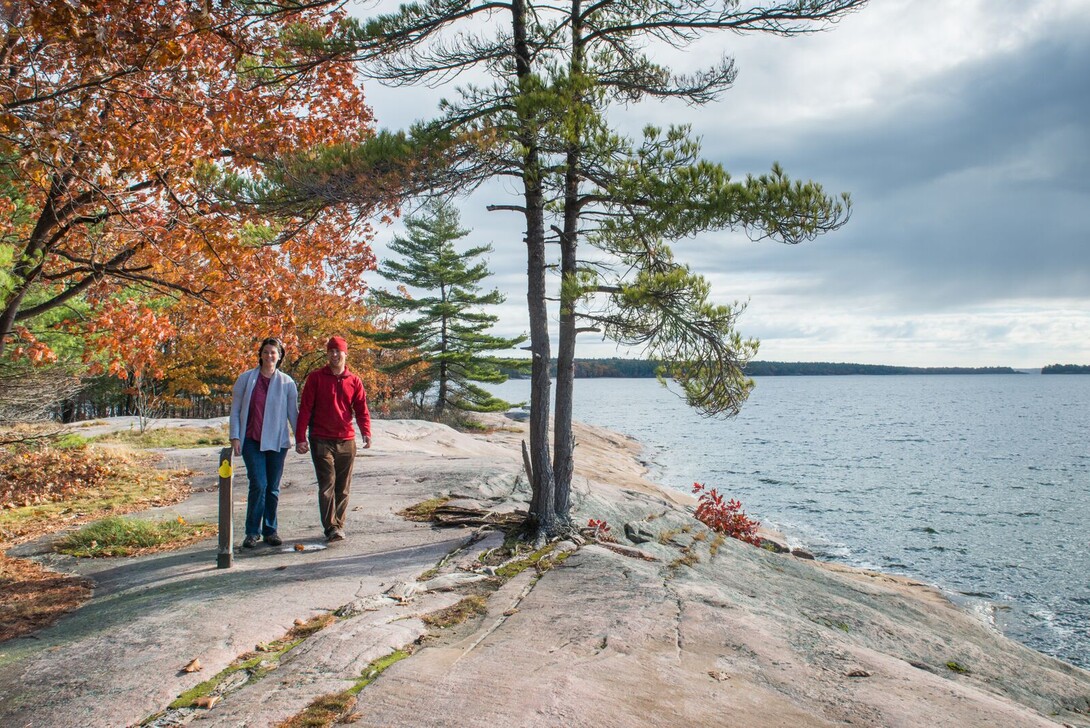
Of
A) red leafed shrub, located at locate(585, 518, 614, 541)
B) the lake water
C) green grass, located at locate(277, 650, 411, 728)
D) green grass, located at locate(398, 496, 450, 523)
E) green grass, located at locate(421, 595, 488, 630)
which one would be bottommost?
the lake water

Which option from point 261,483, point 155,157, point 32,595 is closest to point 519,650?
point 261,483

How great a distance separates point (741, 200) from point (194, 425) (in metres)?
20.4

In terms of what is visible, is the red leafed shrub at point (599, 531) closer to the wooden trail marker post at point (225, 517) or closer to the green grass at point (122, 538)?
the wooden trail marker post at point (225, 517)

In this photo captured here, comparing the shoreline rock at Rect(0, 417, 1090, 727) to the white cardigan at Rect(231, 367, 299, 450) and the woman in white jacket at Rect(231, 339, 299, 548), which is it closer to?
the woman in white jacket at Rect(231, 339, 299, 548)

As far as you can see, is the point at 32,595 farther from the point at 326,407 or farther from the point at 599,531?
the point at 599,531

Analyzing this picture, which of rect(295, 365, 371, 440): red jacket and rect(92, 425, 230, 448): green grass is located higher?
rect(295, 365, 371, 440): red jacket

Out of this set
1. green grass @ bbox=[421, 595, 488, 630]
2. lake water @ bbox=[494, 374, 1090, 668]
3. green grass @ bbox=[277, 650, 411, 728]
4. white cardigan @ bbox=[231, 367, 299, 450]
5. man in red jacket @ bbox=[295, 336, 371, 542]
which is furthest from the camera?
lake water @ bbox=[494, 374, 1090, 668]

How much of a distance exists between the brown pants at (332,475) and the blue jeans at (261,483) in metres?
0.41

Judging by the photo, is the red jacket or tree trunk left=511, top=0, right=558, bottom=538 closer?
the red jacket

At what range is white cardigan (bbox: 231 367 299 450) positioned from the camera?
7766mm

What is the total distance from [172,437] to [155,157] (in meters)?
13.2

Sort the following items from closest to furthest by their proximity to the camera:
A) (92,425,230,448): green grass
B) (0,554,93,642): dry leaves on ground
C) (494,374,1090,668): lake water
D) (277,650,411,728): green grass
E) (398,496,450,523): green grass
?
(277,650,411,728): green grass < (0,554,93,642): dry leaves on ground < (398,496,450,523): green grass < (494,374,1090,668): lake water < (92,425,230,448): green grass

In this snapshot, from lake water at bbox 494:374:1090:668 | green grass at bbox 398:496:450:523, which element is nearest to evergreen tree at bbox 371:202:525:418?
lake water at bbox 494:374:1090:668

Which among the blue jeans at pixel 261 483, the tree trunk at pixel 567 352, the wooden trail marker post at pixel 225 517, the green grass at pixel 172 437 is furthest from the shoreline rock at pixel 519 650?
the green grass at pixel 172 437
